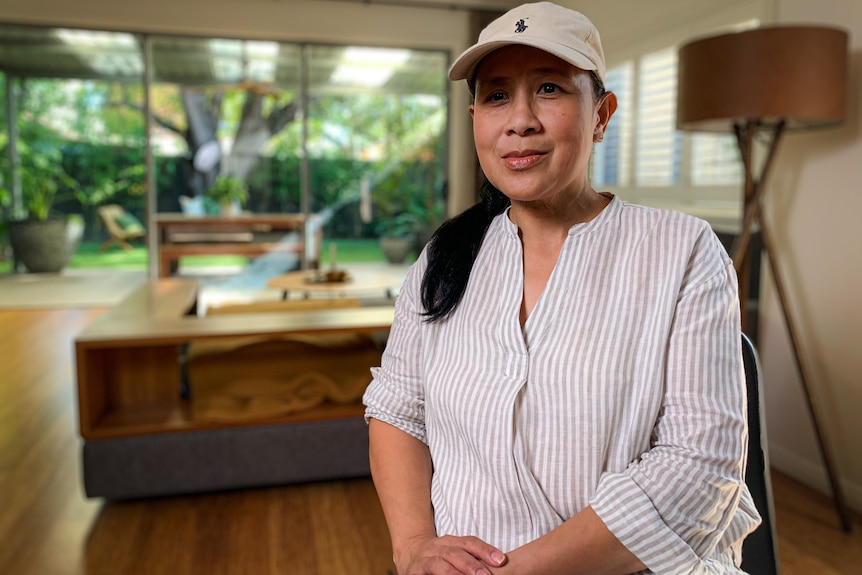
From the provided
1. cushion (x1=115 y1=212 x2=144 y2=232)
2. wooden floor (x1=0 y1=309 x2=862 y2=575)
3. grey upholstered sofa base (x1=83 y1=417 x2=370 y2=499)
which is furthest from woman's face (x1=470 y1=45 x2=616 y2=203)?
cushion (x1=115 y1=212 x2=144 y2=232)

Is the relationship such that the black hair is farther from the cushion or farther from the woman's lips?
the cushion

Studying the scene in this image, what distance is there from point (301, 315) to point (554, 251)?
6.44 feet

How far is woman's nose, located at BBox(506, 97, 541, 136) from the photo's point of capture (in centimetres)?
88

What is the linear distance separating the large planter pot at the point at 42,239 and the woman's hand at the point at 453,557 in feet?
19.2

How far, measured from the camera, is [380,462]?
106 cm

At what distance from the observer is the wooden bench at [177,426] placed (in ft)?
7.94

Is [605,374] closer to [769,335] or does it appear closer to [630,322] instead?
[630,322]

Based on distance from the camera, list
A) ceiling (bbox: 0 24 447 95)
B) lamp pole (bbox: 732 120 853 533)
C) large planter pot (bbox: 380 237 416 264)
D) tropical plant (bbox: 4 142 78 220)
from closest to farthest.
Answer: lamp pole (bbox: 732 120 853 533), ceiling (bbox: 0 24 447 95), tropical plant (bbox: 4 142 78 220), large planter pot (bbox: 380 237 416 264)

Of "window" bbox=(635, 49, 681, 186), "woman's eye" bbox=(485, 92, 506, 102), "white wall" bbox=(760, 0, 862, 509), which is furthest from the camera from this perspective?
"window" bbox=(635, 49, 681, 186)

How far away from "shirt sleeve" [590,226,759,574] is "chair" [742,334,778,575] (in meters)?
0.20

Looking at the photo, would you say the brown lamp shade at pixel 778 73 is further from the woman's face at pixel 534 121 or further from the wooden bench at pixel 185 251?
the wooden bench at pixel 185 251

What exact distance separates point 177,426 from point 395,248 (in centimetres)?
392

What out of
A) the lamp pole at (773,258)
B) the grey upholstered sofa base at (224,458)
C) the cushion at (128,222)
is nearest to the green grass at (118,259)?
the cushion at (128,222)

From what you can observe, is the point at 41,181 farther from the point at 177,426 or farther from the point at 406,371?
the point at 406,371
